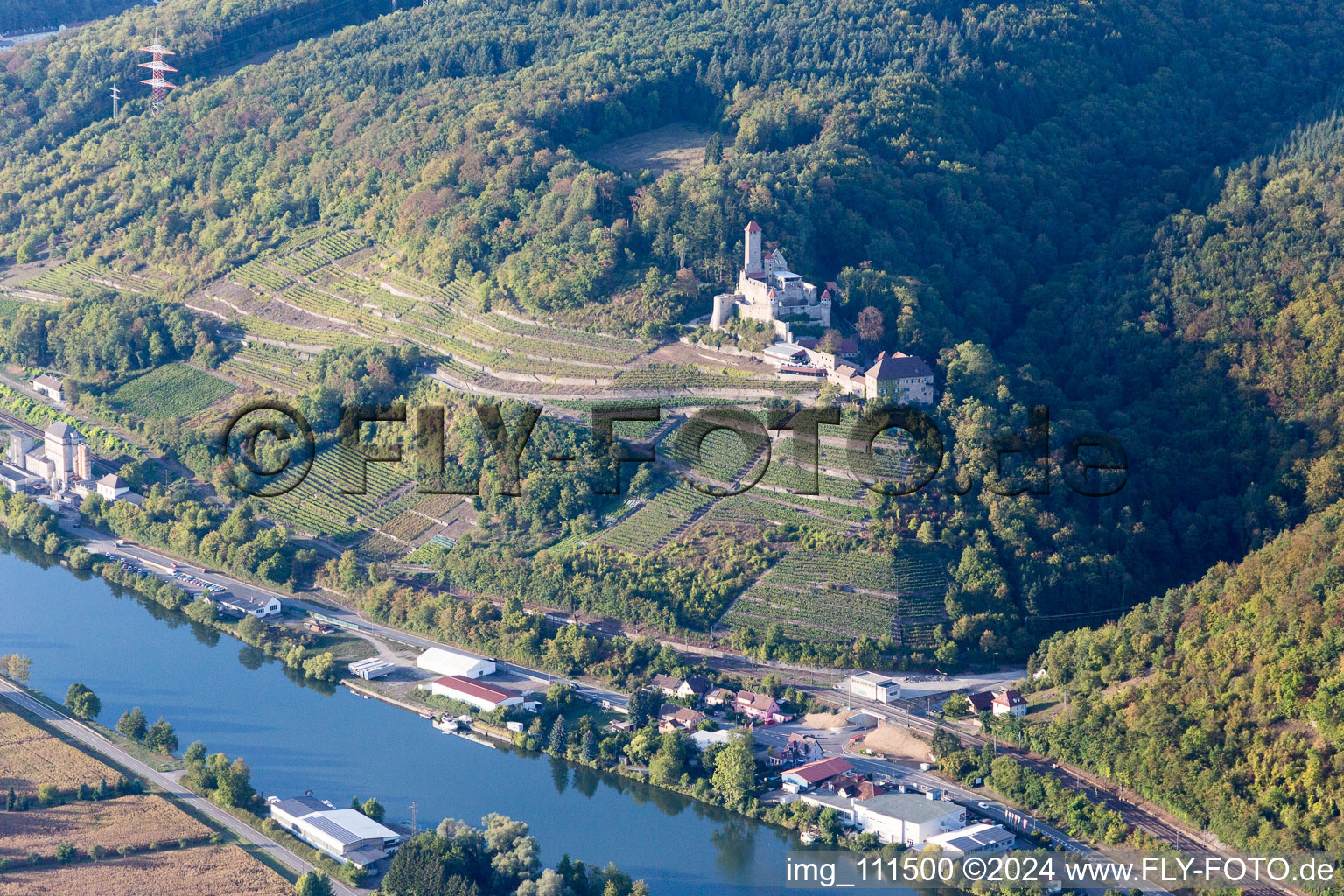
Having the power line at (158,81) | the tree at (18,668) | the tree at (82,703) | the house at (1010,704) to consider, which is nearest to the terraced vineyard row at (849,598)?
the house at (1010,704)

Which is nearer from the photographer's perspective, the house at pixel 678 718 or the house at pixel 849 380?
the house at pixel 678 718

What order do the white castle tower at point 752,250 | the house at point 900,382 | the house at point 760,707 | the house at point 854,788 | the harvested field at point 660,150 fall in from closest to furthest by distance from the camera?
the house at point 854,788
the house at point 760,707
the house at point 900,382
the white castle tower at point 752,250
the harvested field at point 660,150

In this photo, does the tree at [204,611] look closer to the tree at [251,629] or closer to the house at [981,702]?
the tree at [251,629]

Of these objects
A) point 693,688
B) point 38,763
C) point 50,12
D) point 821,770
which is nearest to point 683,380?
point 693,688

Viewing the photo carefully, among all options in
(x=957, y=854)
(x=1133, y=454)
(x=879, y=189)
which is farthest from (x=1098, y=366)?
(x=957, y=854)

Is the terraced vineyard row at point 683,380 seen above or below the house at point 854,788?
above

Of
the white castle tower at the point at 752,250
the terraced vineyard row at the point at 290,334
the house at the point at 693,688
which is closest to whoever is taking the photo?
the house at the point at 693,688

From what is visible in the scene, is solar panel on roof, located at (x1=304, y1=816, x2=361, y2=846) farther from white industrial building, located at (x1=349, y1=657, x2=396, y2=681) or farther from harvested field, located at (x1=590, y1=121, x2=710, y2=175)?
harvested field, located at (x1=590, y1=121, x2=710, y2=175)
